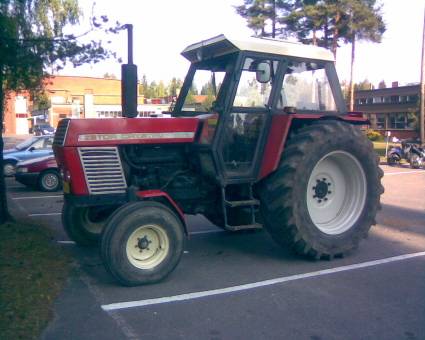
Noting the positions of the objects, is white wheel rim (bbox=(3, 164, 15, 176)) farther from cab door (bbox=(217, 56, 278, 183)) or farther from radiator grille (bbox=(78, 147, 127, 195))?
cab door (bbox=(217, 56, 278, 183))

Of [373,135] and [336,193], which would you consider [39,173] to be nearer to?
[336,193]

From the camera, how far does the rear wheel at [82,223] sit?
687 cm

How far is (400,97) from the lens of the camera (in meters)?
50.4

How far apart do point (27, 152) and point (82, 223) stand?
31.6 feet

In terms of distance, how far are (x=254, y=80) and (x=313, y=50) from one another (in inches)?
40.2

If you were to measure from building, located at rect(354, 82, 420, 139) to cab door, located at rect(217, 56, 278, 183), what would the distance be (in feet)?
133

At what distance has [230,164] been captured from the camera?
6.34 metres

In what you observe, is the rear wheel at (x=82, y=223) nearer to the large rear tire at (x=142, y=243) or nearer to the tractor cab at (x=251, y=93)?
the large rear tire at (x=142, y=243)

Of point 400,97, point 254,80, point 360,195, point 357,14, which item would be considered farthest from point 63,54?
point 400,97

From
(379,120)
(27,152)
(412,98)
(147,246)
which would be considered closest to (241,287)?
(147,246)

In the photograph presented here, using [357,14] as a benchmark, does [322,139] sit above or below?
below

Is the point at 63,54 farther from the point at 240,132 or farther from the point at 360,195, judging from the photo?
the point at 360,195

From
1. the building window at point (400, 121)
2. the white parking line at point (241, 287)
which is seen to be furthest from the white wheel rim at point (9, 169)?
the building window at point (400, 121)

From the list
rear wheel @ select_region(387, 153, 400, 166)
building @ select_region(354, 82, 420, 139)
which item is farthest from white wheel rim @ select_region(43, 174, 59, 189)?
building @ select_region(354, 82, 420, 139)
